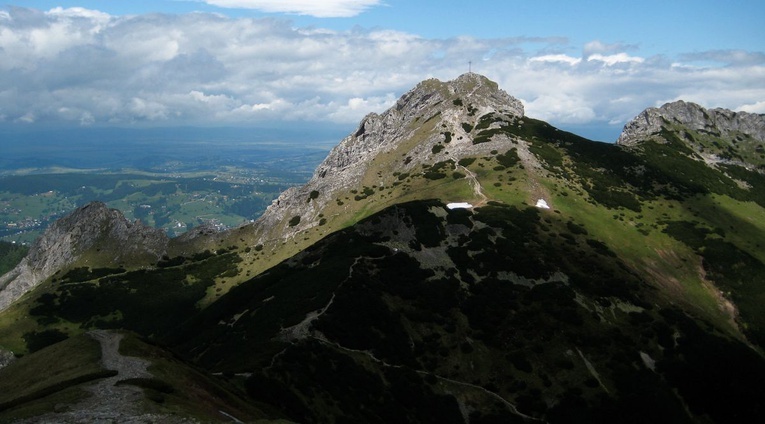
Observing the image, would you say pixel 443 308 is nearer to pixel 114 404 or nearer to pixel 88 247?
pixel 114 404

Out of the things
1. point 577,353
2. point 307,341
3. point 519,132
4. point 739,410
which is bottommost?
point 739,410

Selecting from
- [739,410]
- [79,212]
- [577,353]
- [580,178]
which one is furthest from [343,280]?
[79,212]

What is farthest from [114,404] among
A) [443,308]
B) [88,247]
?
[88,247]

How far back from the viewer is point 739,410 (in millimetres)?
76938

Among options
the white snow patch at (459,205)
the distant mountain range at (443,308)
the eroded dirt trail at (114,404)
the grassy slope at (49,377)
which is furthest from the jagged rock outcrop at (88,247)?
the eroded dirt trail at (114,404)

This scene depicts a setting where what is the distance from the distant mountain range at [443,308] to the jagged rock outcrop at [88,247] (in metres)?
1.88

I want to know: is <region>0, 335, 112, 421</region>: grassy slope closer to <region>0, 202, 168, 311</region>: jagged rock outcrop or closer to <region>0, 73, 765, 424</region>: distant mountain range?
<region>0, 73, 765, 424</region>: distant mountain range

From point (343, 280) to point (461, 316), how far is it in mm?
19858

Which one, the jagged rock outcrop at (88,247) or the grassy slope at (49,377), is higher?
the grassy slope at (49,377)

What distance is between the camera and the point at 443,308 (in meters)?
85.5

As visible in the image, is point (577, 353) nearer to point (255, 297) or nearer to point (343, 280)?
point (343, 280)

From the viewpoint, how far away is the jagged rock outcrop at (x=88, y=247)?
179 metres

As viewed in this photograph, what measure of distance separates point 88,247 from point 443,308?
150m

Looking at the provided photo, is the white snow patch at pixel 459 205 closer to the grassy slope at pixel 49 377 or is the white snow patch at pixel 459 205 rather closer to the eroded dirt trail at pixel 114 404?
the grassy slope at pixel 49 377
